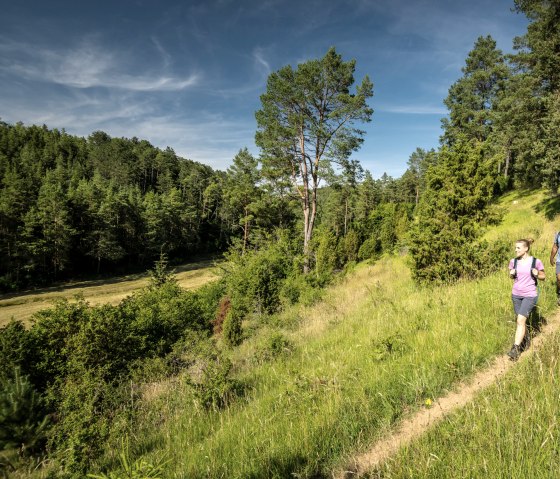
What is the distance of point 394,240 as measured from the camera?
3512cm

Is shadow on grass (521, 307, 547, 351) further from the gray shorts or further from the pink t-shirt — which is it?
the pink t-shirt

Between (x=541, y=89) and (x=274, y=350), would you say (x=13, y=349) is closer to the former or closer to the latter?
(x=274, y=350)

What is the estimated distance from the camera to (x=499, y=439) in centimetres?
231

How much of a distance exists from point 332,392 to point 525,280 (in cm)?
354

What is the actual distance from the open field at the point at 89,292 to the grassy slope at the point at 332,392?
790 inches

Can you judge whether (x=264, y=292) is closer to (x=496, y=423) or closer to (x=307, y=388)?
(x=307, y=388)

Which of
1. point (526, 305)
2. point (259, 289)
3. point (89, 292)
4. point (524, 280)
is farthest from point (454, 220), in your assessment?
point (89, 292)

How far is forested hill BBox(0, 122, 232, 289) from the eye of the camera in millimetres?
40519

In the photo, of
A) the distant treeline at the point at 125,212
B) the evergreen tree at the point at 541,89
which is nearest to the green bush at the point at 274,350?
the distant treeline at the point at 125,212

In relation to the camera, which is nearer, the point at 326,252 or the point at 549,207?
the point at 549,207

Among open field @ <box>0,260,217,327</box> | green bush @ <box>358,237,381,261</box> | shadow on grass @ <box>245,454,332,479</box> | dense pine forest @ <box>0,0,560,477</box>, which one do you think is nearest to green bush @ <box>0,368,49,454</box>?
dense pine forest @ <box>0,0,560,477</box>

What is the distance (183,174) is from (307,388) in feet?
320

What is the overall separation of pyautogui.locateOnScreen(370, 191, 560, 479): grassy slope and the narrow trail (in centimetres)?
13

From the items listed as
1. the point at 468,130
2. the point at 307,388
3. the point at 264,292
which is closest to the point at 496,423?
the point at 307,388
